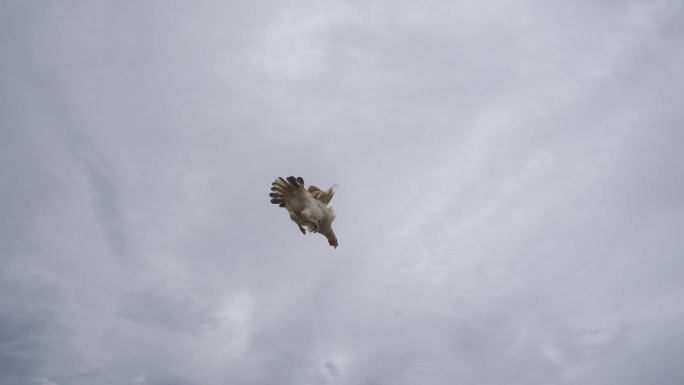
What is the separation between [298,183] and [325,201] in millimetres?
1474

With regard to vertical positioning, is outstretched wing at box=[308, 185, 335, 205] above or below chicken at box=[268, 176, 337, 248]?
above

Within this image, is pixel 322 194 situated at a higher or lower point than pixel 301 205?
higher

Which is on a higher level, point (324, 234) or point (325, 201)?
point (325, 201)

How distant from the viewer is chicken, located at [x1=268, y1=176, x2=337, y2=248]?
14.5 metres

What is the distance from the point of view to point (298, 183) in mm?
14633

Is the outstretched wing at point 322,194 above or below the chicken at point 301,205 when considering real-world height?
above

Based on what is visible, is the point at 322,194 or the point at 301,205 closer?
the point at 301,205

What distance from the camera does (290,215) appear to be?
1495 centimetres

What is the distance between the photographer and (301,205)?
14680mm

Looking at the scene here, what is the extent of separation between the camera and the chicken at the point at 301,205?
14.5 m

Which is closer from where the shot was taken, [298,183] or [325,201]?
[298,183]

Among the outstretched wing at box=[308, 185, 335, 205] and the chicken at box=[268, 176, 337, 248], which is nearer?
the chicken at box=[268, 176, 337, 248]

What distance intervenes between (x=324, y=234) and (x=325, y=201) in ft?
3.30

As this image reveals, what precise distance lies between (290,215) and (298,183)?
0.88 metres
